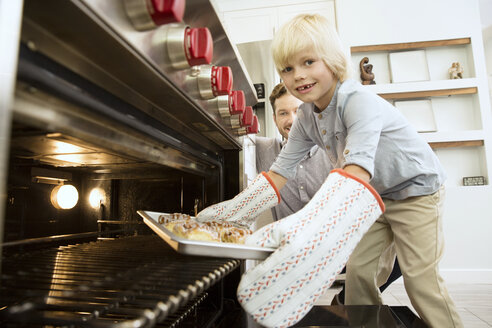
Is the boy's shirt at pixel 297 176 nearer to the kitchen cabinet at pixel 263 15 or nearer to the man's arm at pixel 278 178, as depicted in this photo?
the man's arm at pixel 278 178

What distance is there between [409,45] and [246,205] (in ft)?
8.10

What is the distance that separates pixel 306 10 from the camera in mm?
2506

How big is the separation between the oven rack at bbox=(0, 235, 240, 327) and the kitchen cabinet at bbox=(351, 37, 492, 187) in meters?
2.44

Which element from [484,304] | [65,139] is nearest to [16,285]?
[65,139]

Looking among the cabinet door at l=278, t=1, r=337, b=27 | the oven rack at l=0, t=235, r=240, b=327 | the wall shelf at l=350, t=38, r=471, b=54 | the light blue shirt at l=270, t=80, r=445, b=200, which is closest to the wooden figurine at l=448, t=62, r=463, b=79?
the wall shelf at l=350, t=38, r=471, b=54

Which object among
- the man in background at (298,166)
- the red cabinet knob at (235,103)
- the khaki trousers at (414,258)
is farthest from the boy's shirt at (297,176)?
the red cabinet knob at (235,103)

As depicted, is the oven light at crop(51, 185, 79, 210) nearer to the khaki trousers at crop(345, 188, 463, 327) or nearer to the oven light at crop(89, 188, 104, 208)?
the oven light at crop(89, 188, 104, 208)

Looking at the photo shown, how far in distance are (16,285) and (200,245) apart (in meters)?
0.35

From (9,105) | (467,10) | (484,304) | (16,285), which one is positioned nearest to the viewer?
(9,105)

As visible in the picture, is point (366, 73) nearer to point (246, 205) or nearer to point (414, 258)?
point (414, 258)

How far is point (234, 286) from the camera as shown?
913 millimetres

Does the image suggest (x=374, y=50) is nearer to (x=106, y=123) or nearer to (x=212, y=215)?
(x=212, y=215)

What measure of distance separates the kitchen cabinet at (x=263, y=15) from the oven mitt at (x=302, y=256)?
88.7 inches

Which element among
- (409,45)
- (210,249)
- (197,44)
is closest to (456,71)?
(409,45)
